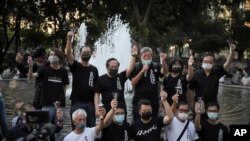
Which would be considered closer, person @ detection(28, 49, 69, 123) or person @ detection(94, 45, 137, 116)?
person @ detection(94, 45, 137, 116)

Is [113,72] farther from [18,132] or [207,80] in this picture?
[18,132]

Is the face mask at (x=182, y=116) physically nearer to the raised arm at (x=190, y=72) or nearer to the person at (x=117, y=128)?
the person at (x=117, y=128)

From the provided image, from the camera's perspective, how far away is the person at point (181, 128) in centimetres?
834

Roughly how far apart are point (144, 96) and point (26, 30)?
130 ft

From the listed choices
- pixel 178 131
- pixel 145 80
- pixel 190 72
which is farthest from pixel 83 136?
pixel 190 72

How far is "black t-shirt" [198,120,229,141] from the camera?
8336mm

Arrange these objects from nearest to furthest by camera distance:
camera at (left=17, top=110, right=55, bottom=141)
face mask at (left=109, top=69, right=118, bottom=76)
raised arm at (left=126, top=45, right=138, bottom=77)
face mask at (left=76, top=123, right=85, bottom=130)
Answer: camera at (left=17, top=110, right=55, bottom=141) → face mask at (left=76, top=123, right=85, bottom=130) → face mask at (left=109, top=69, right=118, bottom=76) → raised arm at (left=126, top=45, right=138, bottom=77)

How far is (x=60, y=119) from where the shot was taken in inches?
306

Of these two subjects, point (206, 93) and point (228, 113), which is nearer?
point (206, 93)

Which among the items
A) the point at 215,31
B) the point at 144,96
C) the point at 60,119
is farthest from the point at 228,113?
the point at 215,31

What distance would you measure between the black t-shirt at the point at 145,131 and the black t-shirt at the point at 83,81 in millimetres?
1259

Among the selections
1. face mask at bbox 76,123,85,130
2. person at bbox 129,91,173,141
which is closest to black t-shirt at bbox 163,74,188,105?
person at bbox 129,91,173,141

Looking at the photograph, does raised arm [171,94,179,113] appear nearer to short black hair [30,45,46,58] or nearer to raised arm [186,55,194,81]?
raised arm [186,55,194,81]

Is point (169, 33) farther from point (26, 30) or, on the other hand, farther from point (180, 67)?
point (180, 67)
